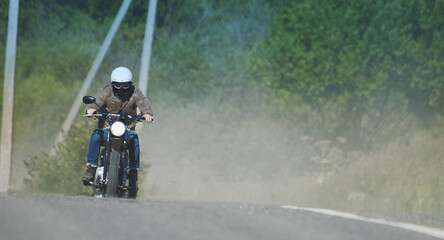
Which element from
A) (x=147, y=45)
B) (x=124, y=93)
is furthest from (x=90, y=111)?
(x=147, y=45)

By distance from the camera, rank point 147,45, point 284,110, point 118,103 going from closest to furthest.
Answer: point 118,103 < point 284,110 < point 147,45

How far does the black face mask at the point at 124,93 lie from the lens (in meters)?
11.3

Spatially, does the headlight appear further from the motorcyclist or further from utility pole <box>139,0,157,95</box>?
utility pole <box>139,0,157,95</box>

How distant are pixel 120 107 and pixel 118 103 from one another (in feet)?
0.22

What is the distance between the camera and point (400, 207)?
16391 mm

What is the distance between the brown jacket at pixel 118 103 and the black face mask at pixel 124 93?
4 centimetres

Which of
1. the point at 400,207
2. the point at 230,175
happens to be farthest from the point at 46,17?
the point at 400,207

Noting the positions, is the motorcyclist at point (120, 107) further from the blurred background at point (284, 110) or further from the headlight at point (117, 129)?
the blurred background at point (284, 110)

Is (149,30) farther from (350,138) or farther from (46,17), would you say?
(350,138)

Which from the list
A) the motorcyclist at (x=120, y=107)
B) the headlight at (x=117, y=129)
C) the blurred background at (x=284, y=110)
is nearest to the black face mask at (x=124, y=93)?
the motorcyclist at (x=120, y=107)

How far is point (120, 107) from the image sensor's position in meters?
11.3

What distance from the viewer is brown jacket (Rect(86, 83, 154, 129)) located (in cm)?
1127

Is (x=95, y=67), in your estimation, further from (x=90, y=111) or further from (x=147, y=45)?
(x=90, y=111)

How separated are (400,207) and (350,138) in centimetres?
728
